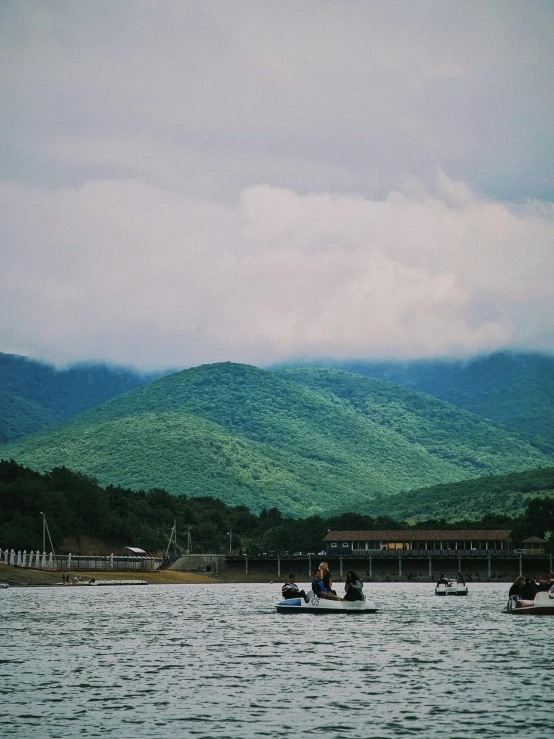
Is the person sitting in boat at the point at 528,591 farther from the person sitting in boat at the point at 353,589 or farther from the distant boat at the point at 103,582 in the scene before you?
the distant boat at the point at 103,582

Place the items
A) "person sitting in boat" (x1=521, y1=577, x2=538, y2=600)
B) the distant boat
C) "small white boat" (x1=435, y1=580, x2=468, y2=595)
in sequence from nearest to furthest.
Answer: "person sitting in boat" (x1=521, y1=577, x2=538, y2=600), "small white boat" (x1=435, y1=580, x2=468, y2=595), the distant boat

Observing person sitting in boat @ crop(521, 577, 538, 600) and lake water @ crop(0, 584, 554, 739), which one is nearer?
lake water @ crop(0, 584, 554, 739)

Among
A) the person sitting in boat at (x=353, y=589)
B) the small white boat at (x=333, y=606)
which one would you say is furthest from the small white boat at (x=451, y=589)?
the person sitting in boat at (x=353, y=589)

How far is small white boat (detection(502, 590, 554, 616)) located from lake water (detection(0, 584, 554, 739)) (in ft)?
4.02

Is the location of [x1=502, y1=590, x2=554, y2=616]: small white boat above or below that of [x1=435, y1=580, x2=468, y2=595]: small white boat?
above

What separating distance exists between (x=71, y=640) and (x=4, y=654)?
8884 mm

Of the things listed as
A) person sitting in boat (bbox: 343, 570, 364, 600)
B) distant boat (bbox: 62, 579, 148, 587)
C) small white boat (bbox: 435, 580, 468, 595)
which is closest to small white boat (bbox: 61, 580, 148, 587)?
distant boat (bbox: 62, 579, 148, 587)

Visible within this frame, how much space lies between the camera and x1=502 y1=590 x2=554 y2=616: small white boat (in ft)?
267

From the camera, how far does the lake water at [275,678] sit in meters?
35.6

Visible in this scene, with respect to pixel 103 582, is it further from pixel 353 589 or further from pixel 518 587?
pixel 518 587

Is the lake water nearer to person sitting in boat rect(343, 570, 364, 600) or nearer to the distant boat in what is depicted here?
person sitting in boat rect(343, 570, 364, 600)

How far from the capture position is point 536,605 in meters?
82.5

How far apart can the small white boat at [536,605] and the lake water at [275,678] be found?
1.23 metres

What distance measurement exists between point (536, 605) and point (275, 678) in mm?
40444
